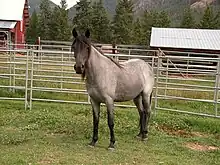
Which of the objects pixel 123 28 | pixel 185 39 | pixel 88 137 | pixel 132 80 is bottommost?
pixel 88 137

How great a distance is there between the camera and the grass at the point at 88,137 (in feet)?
17.7

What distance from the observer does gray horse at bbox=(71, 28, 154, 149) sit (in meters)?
5.33

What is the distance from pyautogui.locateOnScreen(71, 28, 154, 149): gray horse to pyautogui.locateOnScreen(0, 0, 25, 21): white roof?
22.3m

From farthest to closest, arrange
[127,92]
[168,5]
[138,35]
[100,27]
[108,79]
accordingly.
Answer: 1. [168,5]
2. [138,35]
3. [100,27]
4. [127,92]
5. [108,79]

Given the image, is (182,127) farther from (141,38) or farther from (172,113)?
(141,38)

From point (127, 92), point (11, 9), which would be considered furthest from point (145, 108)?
point (11, 9)

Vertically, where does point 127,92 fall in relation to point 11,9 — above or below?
below

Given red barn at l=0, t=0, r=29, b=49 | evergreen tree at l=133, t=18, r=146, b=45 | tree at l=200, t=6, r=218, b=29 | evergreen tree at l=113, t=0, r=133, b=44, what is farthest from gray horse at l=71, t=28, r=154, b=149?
tree at l=200, t=6, r=218, b=29

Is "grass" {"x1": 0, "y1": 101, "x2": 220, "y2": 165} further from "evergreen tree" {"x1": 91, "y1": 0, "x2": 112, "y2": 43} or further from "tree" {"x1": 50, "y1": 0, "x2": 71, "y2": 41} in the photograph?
"tree" {"x1": 50, "y1": 0, "x2": 71, "y2": 41}

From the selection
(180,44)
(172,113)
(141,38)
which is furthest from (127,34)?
(172,113)

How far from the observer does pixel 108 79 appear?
587 centimetres

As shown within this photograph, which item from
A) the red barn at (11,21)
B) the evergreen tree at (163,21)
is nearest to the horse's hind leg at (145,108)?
the red barn at (11,21)

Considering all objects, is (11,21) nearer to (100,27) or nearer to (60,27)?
(60,27)

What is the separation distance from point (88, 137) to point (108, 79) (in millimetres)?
1305
